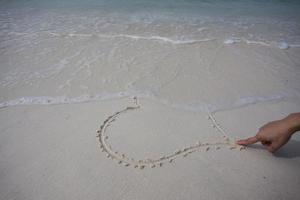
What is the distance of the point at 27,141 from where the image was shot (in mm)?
2250

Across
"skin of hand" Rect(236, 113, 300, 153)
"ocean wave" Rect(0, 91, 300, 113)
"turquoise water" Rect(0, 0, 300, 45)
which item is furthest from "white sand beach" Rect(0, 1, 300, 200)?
"turquoise water" Rect(0, 0, 300, 45)

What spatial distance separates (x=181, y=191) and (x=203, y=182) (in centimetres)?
22

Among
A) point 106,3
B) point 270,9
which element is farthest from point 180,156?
point 270,9

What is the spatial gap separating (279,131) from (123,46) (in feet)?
11.3

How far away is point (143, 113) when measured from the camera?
8.66ft

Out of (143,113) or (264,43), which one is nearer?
(143,113)

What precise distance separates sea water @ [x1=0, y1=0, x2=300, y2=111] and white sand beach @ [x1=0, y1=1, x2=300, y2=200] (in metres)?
0.03

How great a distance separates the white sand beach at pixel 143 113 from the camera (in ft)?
6.15

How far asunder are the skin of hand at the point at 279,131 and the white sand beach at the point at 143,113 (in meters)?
0.30

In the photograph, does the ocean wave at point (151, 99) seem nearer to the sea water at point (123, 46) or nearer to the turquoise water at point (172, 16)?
the sea water at point (123, 46)

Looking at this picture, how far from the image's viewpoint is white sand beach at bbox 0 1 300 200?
73.8 inches

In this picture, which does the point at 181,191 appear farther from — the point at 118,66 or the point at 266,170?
the point at 118,66

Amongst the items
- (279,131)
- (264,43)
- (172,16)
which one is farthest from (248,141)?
(172,16)

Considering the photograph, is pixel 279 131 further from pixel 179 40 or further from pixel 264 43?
pixel 264 43
